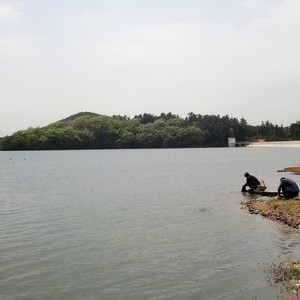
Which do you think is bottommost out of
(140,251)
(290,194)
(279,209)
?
(140,251)

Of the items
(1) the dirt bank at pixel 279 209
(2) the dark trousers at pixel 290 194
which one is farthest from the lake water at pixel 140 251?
(2) the dark trousers at pixel 290 194

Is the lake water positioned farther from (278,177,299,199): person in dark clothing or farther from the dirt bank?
(278,177,299,199): person in dark clothing

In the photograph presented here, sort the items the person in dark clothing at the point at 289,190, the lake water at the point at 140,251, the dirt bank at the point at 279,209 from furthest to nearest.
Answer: the person in dark clothing at the point at 289,190 → the dirt bank at the point at 279,209 → the lake water at the point at 140,251

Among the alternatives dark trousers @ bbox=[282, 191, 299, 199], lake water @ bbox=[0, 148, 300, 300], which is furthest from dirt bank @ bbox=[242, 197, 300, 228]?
lake water @ bbox=[0, 148, 300, 300]

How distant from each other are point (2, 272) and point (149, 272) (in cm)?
549

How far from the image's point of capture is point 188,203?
34.7m

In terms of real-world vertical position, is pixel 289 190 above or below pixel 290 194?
above

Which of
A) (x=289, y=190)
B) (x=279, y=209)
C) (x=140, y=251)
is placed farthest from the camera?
(x=289, y=190)

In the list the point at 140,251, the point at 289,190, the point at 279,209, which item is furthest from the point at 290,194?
the point at 140,251

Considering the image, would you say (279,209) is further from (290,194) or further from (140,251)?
(140,251)

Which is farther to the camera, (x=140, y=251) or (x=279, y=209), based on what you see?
(x=279, y=209)

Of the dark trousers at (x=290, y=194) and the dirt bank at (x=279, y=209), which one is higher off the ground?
the dark trousers at (x=290, y=194)

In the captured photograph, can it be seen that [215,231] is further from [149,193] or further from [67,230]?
[149,193]

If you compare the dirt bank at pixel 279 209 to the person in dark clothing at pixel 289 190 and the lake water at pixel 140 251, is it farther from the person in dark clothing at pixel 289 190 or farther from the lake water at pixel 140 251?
the lake water at pixel 140 251
